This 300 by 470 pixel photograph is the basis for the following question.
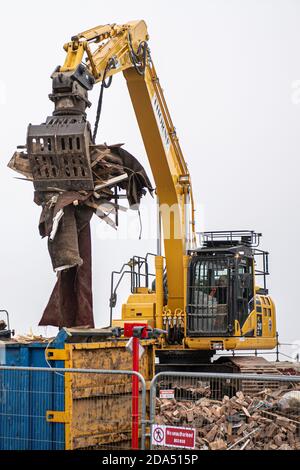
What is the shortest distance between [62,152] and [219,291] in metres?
8.06

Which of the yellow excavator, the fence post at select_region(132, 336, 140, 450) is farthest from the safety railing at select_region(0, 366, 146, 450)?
the yellow excavator

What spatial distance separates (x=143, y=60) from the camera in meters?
17.6

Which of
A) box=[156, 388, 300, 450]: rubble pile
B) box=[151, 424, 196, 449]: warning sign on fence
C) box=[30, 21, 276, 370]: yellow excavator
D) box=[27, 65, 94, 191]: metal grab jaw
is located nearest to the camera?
box=[151, 424, 196, 449]: warning sign on fence

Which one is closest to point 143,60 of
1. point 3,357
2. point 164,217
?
point 164,217

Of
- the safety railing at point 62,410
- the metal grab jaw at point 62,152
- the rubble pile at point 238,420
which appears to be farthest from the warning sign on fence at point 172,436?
the metal grab jaw at point 62,152

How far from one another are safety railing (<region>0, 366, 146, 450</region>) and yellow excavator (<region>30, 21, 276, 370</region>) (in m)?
8.67

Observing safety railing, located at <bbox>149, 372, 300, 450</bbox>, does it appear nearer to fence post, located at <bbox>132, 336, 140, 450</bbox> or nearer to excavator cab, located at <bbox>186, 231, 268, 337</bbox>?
fence post, located at <bbox>132, 336, 140, 450</bbox>

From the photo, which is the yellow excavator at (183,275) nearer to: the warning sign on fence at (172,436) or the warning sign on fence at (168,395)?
the warning sign on fence at (168,395)

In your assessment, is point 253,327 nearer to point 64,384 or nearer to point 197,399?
point 197,399

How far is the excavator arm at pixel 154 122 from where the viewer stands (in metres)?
15.0

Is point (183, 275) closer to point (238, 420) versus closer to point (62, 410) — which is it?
point (238, 420)

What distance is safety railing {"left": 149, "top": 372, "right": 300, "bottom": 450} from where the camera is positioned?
32.1 feet

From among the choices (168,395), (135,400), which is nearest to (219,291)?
(168,395)

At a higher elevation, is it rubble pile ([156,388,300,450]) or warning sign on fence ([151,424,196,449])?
warning sign on fence ([151,424,196,449])
